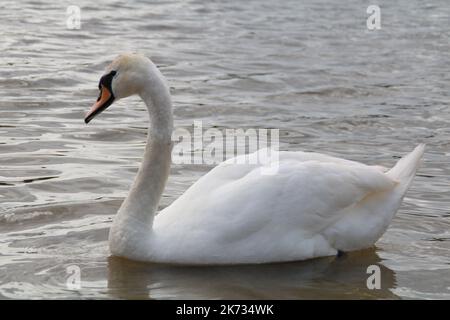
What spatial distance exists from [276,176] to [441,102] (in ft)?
18.2

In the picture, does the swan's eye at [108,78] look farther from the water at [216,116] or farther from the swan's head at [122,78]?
the water at [216,116]

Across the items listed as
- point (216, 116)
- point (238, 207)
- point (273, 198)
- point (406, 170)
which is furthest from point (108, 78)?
point (216, 116)

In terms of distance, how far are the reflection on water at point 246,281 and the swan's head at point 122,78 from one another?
1040 millimetres

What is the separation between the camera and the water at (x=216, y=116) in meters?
6.82

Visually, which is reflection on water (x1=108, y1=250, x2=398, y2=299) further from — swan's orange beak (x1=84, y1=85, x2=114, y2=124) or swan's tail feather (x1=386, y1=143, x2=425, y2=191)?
swan's orange beak (x1=84, y1=85, x2=114, y2=124)

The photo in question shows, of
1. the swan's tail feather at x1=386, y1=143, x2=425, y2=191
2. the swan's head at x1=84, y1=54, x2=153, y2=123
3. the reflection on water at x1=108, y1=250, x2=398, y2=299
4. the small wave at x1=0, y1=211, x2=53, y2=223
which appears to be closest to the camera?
the reflection on water at x1=108, y1=250, x2=398, y2=299

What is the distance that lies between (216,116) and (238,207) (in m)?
4.56

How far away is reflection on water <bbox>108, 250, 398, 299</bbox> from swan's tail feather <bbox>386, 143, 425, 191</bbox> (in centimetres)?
72

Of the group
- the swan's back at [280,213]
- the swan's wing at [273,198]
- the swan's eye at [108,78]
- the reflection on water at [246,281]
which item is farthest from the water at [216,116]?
the swan's eye at [108,78]

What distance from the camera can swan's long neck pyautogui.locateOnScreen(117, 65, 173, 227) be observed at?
7000 mm

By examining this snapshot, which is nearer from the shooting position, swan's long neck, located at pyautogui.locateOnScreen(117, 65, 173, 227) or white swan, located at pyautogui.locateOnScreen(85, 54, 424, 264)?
white swan, located at pyautogui.locateOnScreen(85, 54, 424, 264)

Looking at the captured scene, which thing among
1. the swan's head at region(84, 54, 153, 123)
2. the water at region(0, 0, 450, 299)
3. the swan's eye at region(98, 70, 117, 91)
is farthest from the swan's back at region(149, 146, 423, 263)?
the swan's eye at region(98, 70, 117, 91)


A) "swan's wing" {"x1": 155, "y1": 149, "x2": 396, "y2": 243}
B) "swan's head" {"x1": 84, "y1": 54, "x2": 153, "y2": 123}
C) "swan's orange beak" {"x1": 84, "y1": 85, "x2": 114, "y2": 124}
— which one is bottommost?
"swan's wing" {"x1": 155, "y1": 149, "x2": 396, "y2": 243}

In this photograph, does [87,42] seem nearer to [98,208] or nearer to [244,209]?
[98,208]
